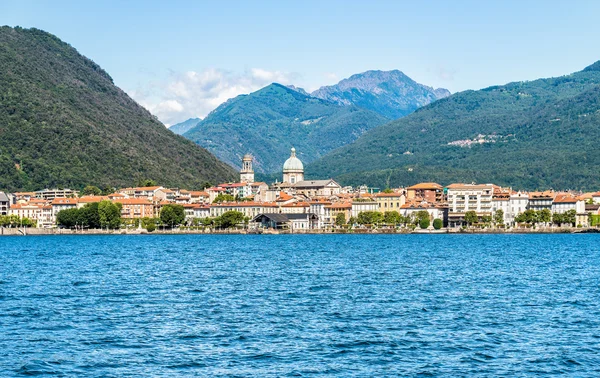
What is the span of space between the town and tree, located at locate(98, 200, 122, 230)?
0.16 metres

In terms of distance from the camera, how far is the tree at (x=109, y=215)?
149000 mm

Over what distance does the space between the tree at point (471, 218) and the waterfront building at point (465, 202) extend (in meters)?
4.14

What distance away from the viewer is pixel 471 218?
150000 mm

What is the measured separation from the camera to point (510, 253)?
84562 mm

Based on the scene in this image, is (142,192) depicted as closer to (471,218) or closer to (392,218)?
(392,218)

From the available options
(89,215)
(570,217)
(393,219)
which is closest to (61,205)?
(89,215)

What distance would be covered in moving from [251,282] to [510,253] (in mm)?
37962

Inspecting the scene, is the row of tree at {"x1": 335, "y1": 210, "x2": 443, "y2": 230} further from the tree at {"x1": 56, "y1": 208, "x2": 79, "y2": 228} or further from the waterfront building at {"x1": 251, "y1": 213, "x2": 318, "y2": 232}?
the tree at {"x1": 56, "y1": 208, "x2": 79, "y2": 228}

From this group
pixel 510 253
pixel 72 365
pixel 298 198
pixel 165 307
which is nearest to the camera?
pixel 72 365

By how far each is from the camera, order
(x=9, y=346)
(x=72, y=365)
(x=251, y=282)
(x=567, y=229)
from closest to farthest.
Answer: (x=72, y=365) < (x=9, y=346) < (x=251, y=282) < (x=567, y=229)

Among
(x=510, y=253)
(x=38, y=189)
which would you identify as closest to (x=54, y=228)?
(x=38, y=189)

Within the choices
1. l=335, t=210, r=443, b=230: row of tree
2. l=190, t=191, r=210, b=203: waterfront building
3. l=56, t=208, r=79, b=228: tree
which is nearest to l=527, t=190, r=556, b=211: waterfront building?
l=335, t=210, r=443, b=230: row of tree

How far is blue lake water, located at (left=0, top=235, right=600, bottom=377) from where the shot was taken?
94.5ft

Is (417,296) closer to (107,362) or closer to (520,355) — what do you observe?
(520,355)
